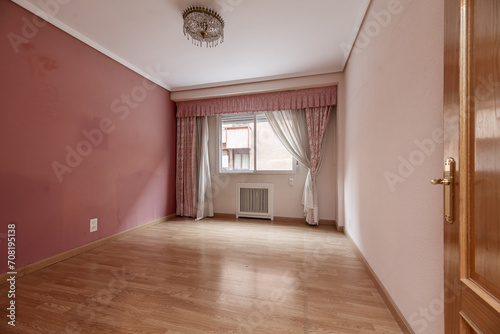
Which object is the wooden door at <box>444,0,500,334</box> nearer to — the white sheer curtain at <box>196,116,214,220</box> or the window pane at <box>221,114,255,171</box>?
the window pane at <box>221,114,255,171</box>

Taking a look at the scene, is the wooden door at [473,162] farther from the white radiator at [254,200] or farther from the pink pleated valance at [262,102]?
the white radiator at [254,200]

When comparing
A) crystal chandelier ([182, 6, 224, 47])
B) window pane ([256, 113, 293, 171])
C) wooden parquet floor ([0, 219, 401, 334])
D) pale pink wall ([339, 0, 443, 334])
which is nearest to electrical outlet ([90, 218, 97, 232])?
wooden parquet floor ([0, 219, 401, 334])

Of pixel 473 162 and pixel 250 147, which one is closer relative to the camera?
pixel 473 162

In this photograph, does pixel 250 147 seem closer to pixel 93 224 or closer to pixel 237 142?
pixel 237 142

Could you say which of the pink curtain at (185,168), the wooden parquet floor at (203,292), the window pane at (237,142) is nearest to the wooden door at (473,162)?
the wooden parquet floor at (203,292)

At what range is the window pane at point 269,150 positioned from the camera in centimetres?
395

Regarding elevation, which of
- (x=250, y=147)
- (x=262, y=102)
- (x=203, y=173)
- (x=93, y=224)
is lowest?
(x=93, y=224)

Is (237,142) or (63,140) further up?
(237,142)

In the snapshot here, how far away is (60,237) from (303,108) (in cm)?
374

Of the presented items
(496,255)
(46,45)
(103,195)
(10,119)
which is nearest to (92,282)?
(103,195)

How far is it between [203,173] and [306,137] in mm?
2087

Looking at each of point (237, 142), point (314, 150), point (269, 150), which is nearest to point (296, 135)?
point (314, 150)

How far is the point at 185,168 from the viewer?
A: 4.18 m

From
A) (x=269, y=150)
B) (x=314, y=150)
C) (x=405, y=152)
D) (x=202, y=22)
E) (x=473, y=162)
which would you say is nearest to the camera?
(x=473, y=162)
